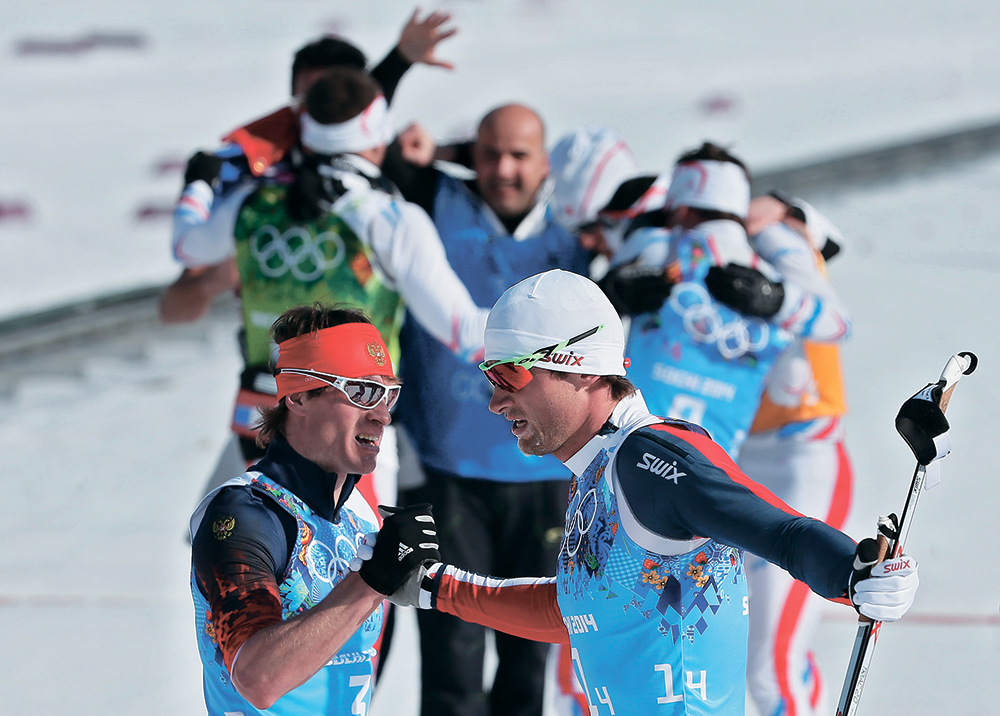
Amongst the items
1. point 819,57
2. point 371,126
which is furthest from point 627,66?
point 371,126

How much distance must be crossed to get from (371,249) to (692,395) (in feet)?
3.96

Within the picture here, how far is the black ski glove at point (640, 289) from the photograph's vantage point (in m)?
4.04

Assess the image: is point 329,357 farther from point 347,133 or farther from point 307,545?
point 347,133

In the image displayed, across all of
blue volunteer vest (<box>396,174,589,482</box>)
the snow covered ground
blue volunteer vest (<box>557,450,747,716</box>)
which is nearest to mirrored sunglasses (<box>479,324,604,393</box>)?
blue volunteer vest (<box>557,450,747,716</box>)

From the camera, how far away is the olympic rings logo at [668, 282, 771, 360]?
4.05m

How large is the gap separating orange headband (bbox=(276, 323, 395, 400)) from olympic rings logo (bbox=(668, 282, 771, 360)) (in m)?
1.66

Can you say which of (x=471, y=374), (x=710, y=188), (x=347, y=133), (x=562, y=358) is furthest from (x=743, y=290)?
(x=562, y=358)

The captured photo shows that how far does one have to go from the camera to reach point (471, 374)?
4.41m

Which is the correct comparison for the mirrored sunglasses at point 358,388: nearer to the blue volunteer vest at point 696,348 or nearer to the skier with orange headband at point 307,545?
the skier with orange headband at point 307,545

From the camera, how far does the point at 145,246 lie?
534 inches

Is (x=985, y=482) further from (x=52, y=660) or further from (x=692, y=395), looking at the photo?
(x=52, y=660)

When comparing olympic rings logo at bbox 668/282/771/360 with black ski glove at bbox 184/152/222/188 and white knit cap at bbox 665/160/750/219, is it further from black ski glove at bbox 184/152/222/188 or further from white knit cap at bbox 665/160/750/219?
black ski glove at bbox 184/152/222/188

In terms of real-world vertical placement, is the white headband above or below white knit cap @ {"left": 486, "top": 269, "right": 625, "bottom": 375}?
above

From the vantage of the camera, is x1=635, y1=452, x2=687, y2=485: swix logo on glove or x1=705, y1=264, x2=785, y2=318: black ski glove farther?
x1=705, y1=264, x2=785, y2=318: black ski glove
